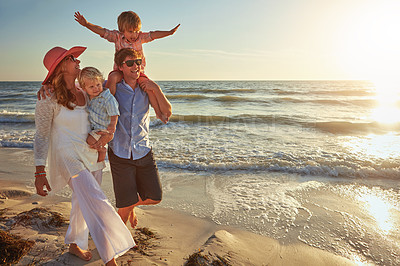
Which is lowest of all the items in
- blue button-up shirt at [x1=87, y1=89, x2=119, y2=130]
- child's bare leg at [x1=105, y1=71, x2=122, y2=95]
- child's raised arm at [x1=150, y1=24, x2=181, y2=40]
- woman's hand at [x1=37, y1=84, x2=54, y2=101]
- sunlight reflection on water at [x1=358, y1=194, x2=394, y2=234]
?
sunlight reflection on water at [x1=358, y1=194, x2=394, y2=234]

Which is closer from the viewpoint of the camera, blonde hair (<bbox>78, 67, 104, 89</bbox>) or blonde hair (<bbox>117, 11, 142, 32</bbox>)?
blonde hair (<bbox>78, 67, 104, 89</bbox>)

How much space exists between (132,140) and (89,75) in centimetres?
75

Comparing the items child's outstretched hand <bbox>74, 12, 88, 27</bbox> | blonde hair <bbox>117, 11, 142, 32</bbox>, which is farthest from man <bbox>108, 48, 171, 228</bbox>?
child's outstretched hand <bbox>74, 12, 88, 27</bbox>

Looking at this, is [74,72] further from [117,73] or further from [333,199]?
[333,199]

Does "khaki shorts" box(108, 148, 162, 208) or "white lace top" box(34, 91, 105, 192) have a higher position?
"white lace top" box(34, 91, 105, 192)

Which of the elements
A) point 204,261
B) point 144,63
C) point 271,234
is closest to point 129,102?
point 144,63

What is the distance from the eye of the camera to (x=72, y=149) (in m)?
2.34

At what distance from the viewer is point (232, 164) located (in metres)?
6.49

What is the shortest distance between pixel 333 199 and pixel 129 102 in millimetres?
4041

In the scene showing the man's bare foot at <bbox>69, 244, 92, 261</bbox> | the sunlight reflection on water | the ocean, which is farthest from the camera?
the sunlight reflection on water

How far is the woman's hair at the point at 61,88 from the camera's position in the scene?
2.25 meters

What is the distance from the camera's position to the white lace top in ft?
7.47

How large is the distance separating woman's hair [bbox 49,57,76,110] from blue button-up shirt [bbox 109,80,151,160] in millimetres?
480

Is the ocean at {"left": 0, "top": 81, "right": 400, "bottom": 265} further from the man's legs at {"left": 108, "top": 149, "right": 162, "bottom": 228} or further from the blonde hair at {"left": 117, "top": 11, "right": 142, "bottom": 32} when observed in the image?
the blonde hair at {"left": 117, "top": 11, "right": 142, "bottom": 32}
